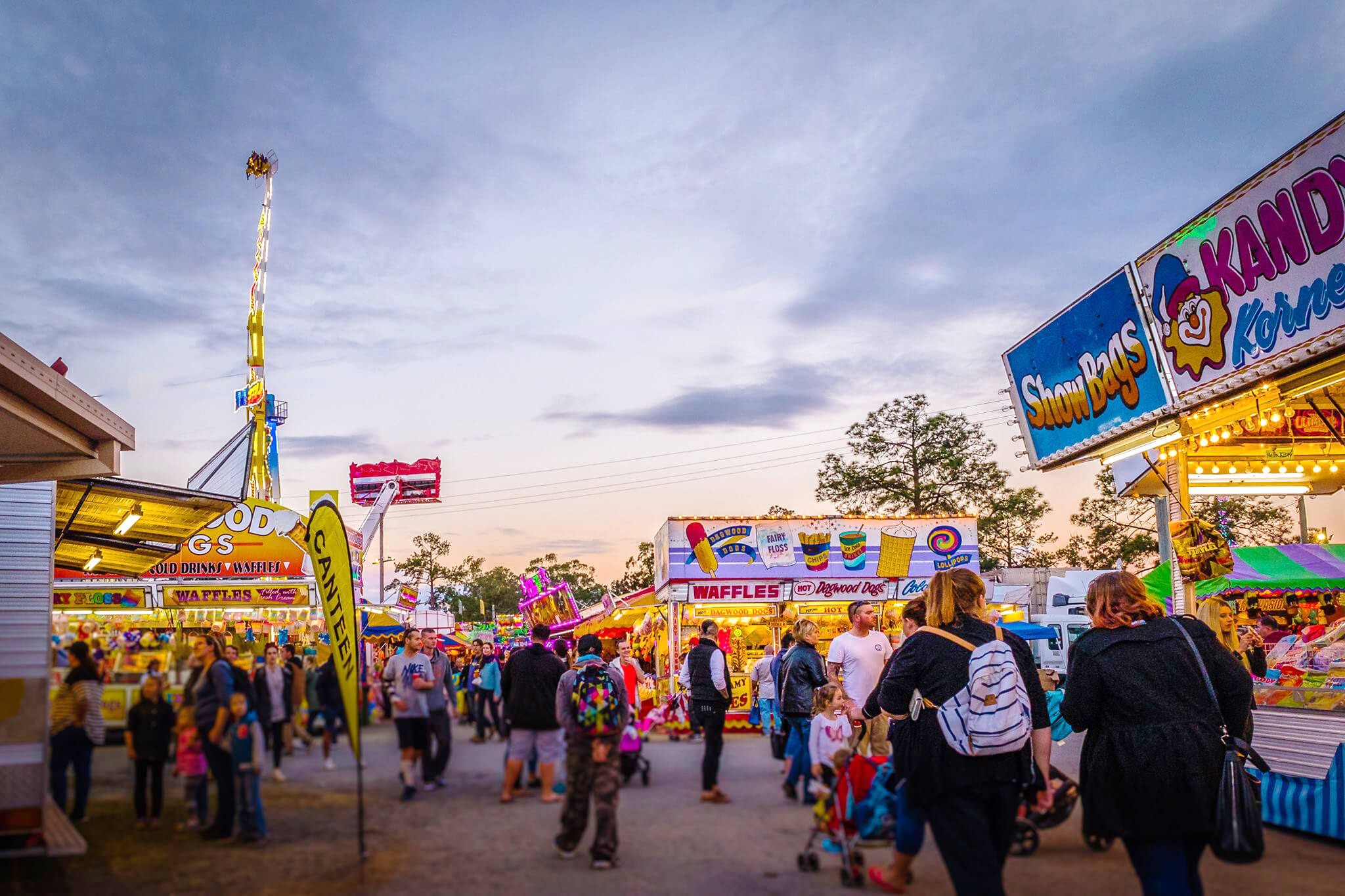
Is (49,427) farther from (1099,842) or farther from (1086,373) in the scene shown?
(1086,373)

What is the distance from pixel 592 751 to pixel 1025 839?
5.91 feet

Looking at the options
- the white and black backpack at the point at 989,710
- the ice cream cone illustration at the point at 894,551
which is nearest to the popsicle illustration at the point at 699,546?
the ice cream cone illustration at the point at 894,551

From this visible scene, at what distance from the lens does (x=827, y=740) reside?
3551mm

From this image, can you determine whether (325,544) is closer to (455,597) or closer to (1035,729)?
(1035,729)

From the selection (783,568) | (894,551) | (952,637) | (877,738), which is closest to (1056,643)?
(894,551)

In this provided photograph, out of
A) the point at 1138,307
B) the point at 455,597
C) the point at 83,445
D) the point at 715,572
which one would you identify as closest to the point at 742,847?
the point at 83,445

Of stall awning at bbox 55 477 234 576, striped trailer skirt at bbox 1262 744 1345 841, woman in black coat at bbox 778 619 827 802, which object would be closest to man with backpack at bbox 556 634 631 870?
woman in black coat at bbox 778 619 827 802

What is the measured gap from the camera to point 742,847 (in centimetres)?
297

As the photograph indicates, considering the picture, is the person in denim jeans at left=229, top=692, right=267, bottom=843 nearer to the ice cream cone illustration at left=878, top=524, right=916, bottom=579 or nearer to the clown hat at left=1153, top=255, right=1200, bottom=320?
the clown hat at left=1153, top=255, right=1200, bottom=320

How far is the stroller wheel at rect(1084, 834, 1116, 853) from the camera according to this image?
12.1ft

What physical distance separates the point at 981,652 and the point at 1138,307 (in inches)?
235

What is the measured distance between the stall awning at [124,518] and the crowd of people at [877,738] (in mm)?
3297

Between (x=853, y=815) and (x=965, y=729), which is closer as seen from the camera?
(x=853, y=815)

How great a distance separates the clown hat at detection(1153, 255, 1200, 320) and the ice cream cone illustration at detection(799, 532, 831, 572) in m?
11.8
